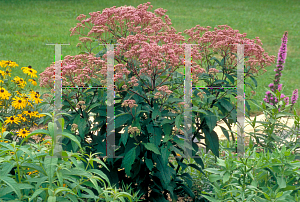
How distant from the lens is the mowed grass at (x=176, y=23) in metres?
8.06

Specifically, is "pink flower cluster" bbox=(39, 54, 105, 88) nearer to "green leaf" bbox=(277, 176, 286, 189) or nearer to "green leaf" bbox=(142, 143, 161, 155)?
"green leaf" bbox=(142, 143, 161, 155)

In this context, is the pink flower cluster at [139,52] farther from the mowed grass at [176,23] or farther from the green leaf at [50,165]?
the mowed grass at [176,23]

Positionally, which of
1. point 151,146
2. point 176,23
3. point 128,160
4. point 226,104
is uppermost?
point 176,23

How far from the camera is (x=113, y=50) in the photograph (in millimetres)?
2354

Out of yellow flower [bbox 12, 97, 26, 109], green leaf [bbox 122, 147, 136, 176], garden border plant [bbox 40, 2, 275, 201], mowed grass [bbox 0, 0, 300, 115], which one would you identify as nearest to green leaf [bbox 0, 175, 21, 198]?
garden border plant [bbox 40, 2, 275, 201]

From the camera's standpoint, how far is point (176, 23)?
38.9 ft

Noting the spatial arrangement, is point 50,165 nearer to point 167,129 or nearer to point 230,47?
point 167,129

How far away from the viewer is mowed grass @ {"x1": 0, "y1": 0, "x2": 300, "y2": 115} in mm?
8062

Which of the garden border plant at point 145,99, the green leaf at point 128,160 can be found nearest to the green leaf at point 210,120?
the garden border plant at point 145,99

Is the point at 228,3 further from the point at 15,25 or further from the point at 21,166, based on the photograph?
the point at 21,166

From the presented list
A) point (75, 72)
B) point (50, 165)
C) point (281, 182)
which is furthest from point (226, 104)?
point (50, 165)

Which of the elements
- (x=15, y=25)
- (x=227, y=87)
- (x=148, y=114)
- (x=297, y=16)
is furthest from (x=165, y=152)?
(x=297, y=16)

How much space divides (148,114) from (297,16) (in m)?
13.6

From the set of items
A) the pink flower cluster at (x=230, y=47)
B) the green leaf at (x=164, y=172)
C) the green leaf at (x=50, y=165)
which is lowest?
the green leaf at (x=164, y=172)
